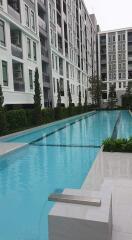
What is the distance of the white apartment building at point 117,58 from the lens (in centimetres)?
6131

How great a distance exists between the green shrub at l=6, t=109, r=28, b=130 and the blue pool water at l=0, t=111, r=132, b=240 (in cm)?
424

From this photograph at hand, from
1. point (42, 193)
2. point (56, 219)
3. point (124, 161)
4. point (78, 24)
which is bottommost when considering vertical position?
point (42, 193)

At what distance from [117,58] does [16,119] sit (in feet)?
170

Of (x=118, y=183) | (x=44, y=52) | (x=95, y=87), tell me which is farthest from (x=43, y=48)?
(x=95, y=87)

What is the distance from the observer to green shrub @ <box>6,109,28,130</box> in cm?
1634

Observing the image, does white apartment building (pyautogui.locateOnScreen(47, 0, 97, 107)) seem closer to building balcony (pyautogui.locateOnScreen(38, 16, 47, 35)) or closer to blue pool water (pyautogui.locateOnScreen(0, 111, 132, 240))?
building balcony (pyautogui.locateOnScreen(38, 16, 47, 35))

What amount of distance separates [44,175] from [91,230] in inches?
201

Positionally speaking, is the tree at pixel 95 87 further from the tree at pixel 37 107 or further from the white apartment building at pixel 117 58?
the tree at pixel 37 107

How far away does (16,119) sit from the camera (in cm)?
1722

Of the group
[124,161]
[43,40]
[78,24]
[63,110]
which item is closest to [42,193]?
[124,161]

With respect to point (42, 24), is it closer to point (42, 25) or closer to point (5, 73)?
point (42, 25)

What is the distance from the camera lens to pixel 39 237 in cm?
400

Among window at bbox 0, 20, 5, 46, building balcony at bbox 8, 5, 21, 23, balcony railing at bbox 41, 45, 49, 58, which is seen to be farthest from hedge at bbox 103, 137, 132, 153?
balcony railing at bbox 41, 45, 49, 58

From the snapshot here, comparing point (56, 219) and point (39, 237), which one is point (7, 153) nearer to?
point (39, 237)
